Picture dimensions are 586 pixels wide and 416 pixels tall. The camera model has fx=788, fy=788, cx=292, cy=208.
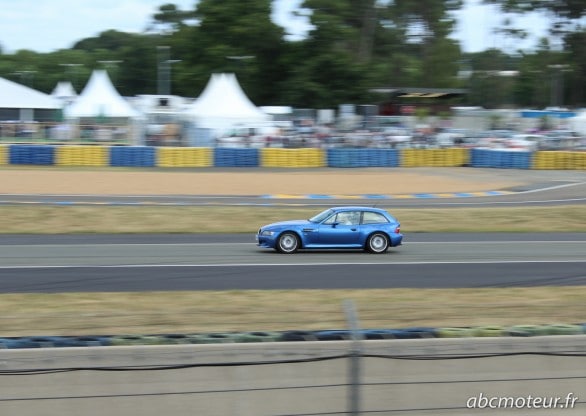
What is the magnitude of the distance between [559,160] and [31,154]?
26.4 meters

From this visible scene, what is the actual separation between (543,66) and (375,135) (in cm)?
5128

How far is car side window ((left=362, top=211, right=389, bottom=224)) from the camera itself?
56.4 ft

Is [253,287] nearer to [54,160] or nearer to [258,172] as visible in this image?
[258,172]

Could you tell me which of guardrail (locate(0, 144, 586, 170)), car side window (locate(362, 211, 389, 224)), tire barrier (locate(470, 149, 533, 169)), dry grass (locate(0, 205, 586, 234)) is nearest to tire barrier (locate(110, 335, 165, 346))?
car side window (locate(362, 211, 389, 224))

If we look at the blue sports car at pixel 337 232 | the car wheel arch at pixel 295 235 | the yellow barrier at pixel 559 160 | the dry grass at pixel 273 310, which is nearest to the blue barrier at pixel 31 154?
the yellow barrier at pixel 559 160

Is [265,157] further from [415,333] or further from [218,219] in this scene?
[415,333]

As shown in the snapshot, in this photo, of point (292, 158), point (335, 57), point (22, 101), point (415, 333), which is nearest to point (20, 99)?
point (22, 101)

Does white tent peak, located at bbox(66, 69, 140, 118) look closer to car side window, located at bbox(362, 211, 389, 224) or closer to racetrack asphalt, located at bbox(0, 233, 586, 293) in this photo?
racetrack asphalt, located at bbox(0, 233, 586, 293)

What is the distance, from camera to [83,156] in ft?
128

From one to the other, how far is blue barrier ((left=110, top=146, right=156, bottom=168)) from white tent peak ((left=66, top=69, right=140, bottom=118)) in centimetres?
1455

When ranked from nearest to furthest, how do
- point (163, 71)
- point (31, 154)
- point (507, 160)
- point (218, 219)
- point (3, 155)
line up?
1. point (218, 219)
2. point (3, 155)
3. point (31, 154)
4. point (507, 160)
5. point (163, 71)

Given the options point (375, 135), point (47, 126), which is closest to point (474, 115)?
point (375, 135)

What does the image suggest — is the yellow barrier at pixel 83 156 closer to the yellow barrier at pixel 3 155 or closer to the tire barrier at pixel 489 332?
the yellow barrier at pixel 3 155

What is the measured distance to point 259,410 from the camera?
5.36 meters
